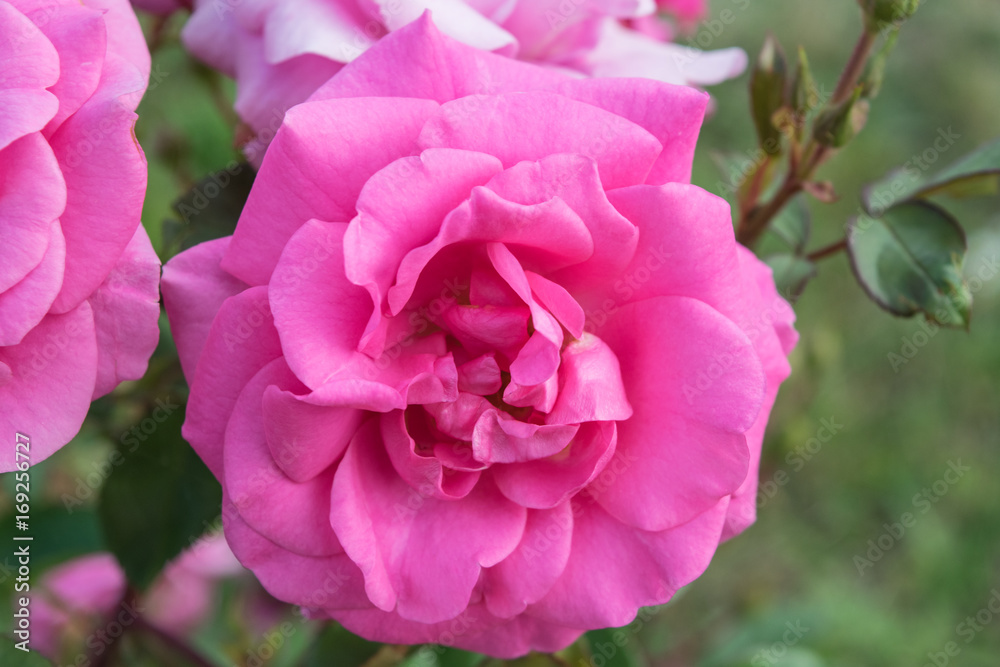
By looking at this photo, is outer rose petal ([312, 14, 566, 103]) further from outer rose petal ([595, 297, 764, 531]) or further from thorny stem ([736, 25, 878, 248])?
thorny stem ([736, 25, 878, 248])

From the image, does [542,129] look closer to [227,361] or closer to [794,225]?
[227,361]

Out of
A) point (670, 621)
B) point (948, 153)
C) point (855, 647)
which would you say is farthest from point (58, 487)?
point (948, 153)

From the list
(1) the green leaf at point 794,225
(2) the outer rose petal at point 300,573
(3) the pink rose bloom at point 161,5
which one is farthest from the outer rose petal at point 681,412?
(3) the pink rose bloom at point 161,5

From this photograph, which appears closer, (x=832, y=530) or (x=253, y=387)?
(x=253, y=387)

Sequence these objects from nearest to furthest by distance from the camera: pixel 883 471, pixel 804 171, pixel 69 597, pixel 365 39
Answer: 1. pixel 365 39
2. pixel 804 171
3. pixel 69 597
4. pixel 883 471

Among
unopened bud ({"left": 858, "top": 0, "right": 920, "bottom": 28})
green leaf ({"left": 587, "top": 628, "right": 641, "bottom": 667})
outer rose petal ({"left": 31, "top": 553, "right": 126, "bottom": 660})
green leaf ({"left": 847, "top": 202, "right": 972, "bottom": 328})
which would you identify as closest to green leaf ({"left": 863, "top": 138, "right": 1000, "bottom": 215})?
green leaf ({"left": 847, "top": 202, "right": 972, "bottom": 328})

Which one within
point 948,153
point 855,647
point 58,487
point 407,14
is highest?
point 407,14

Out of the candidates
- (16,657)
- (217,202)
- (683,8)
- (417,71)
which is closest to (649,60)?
(417,71)

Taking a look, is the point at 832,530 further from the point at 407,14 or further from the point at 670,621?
the point at 407,14
